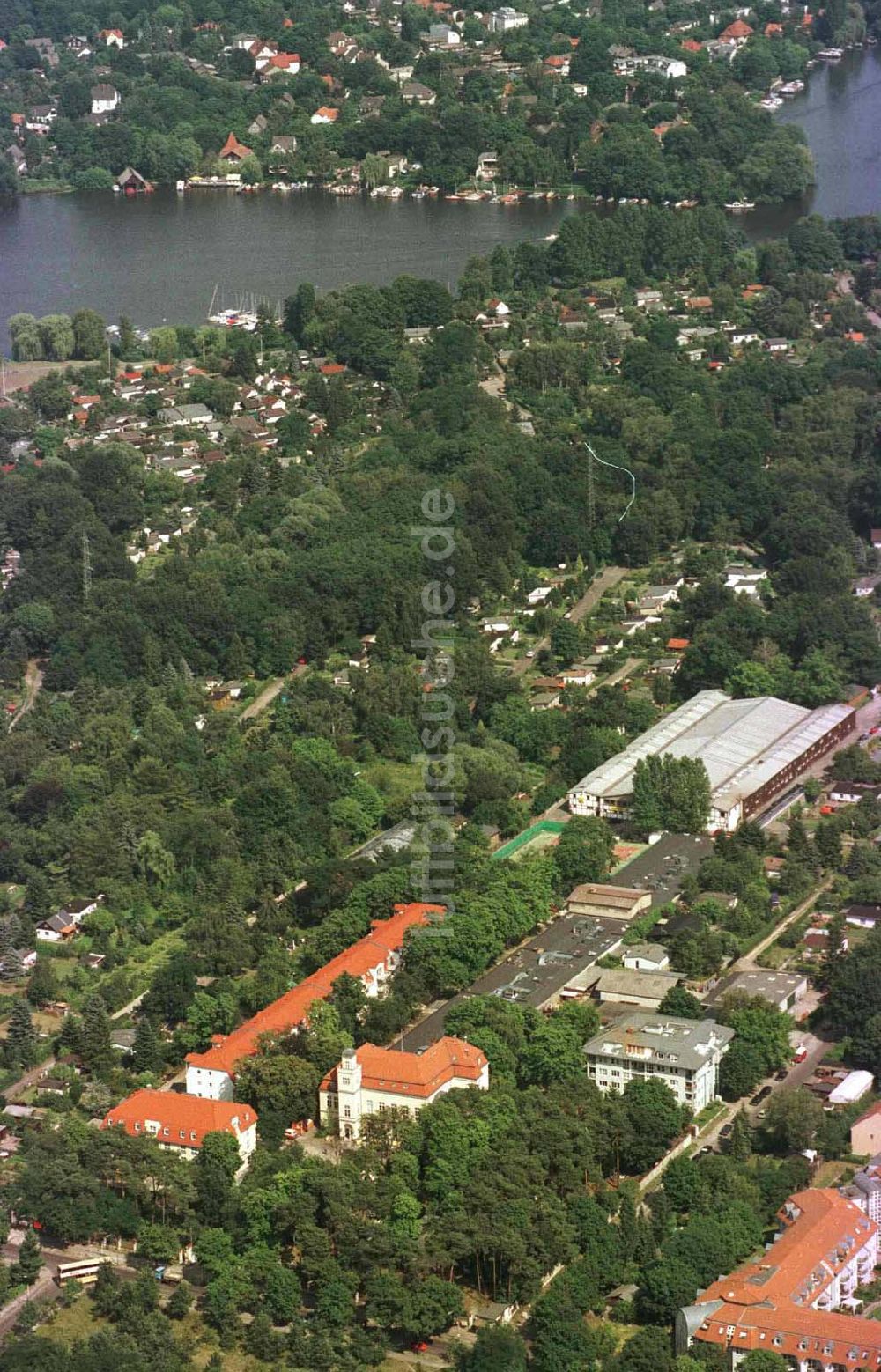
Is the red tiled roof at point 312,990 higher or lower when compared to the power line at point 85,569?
lower

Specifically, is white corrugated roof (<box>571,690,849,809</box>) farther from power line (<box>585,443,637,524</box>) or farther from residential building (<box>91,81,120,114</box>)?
residential building (<box>91,81,120,114</box>)

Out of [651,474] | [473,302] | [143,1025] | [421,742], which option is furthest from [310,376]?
[143,1025]

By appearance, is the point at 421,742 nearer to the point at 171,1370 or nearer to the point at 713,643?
the point at 713,643

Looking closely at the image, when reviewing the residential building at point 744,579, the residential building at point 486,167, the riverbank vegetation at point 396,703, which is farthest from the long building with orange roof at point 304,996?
the residential building at point 486,167

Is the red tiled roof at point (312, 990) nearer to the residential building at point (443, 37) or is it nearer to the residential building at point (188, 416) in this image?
the residential building at point (188, 416)

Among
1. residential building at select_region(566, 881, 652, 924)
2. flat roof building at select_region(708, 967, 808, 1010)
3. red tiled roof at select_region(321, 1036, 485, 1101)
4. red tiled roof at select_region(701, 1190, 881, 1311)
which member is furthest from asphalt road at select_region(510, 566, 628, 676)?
red tiled roof at select_region(701, 1190, 881, 1311)

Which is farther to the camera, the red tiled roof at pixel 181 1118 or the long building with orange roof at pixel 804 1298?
the red tiled roof at pixel 181 1118

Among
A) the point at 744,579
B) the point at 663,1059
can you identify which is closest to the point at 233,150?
the point at 744,579

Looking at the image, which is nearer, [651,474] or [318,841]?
[318,841]
